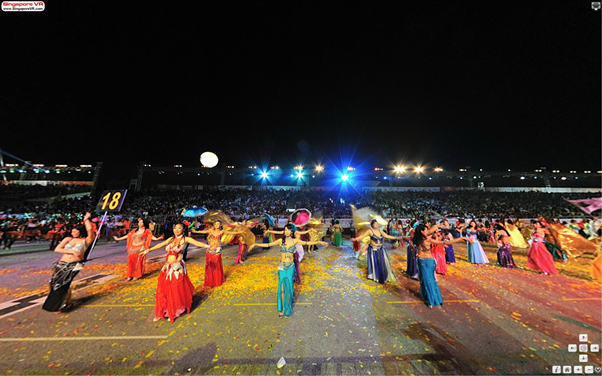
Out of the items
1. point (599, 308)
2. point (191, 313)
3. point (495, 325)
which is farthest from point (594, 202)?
point (191, 313)

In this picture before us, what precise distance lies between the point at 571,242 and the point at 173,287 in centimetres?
1338

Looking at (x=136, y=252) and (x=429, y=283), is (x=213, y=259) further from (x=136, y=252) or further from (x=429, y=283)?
(x=429, y=283)

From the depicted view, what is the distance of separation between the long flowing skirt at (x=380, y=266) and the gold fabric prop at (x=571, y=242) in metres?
7.00

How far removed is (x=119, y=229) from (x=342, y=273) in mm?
18128

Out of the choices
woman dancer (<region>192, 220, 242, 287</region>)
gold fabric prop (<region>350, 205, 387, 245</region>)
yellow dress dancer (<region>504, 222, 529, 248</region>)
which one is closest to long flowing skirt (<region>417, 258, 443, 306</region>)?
gold fabric prop (<region>350, 205, 387, 245</region>)

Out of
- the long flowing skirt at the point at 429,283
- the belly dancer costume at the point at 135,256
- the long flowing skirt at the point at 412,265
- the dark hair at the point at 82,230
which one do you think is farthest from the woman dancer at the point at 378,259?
the dark hair at the point at 82,230

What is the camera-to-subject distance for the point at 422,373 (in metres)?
2.96

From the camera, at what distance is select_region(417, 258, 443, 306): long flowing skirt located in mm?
5039

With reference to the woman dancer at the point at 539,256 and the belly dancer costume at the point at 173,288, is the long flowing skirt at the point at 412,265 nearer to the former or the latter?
the woman dancer at the point at 539,256

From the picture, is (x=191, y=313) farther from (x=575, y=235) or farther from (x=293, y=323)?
(x=575, y=235)

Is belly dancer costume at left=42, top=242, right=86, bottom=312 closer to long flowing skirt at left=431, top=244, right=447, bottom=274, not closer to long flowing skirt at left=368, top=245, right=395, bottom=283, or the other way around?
long flowing skirt at left=368, top=245, right=395, bottom=283

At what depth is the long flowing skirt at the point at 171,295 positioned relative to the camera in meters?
4.30

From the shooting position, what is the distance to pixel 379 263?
672cm

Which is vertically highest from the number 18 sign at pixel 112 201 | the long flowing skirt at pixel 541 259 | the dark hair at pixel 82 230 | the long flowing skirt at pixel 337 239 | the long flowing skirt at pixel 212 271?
the number 18 sign at pixel 112 201
